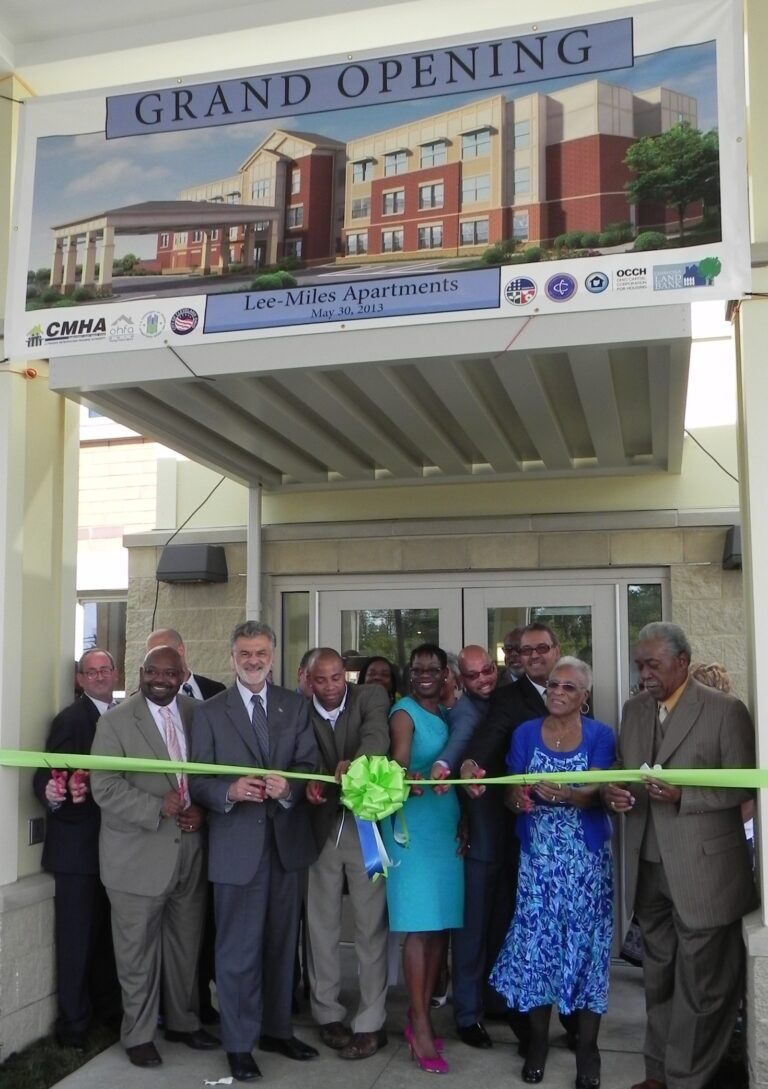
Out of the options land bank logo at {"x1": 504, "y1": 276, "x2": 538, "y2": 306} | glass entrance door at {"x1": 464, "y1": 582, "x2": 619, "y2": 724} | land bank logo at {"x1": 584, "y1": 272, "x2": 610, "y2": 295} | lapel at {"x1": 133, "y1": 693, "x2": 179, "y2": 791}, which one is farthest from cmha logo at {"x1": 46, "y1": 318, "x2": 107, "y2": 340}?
glass entrance door at {"x1": 464, "y1": 582, "x2": 619, "y2": 724}

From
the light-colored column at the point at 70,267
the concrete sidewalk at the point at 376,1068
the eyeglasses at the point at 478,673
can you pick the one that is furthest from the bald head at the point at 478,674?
the light-colored column at the point at 70,267

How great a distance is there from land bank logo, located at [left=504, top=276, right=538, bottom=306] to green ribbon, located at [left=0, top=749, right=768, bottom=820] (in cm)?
198

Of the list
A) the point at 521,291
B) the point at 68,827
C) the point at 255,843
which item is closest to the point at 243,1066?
the point at 255,843

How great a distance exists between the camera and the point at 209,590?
26.1 feet

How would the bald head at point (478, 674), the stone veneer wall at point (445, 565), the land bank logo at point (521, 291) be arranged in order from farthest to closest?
the stone veneer wall at point (445, 565)
the bald head at point (478, 674)
the land bank logo at point (521, 291)

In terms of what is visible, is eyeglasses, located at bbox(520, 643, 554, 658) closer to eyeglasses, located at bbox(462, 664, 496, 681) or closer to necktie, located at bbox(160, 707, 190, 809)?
eyeglasses, located at bbox(462, 664, 496, 681)

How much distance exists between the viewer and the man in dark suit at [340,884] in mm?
5000

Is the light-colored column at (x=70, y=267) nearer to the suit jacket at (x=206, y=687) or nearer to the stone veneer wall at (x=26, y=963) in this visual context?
the suit jacket at (x=206, y=687)

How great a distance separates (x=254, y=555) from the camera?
7.70 m

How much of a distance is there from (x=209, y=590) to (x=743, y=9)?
516 centimetres

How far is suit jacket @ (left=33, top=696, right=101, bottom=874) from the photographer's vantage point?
5.13 m

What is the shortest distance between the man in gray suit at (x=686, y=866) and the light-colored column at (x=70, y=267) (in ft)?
10.3

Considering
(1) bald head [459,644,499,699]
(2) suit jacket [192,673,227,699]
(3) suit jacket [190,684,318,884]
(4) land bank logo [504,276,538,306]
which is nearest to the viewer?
(4) land bank logo [504,276,538,306]

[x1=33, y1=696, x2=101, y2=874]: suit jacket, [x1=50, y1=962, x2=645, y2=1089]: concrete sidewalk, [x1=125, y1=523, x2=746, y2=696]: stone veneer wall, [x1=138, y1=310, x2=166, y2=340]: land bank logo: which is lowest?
[x1=50, y1=962, x2=645, y2=1089]: concrete sidewalk
